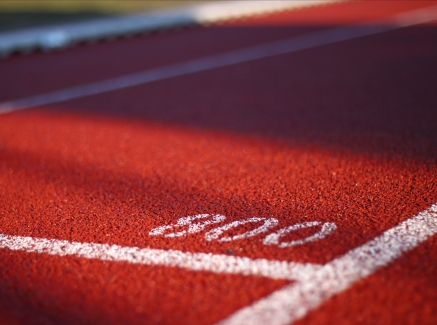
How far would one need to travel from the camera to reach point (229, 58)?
741 centimetres

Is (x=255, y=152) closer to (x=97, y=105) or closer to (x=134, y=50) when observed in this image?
(x=97, y=105)

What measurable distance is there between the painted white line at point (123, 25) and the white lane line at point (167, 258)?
7219mm

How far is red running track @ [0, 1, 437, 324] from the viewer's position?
201 cm

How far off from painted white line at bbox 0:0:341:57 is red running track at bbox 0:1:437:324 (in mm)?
2857

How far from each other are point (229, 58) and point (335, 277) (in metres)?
5.70

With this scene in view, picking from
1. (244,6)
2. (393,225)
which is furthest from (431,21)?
(393,225)

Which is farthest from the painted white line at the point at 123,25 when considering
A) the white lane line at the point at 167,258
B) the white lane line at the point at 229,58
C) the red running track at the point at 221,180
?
the white lane line at the point at 167,258

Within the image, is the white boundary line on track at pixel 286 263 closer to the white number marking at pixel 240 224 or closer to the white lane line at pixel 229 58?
the white number marking at pixel 240 224

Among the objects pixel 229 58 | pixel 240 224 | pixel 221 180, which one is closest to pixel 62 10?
pixel 229 58

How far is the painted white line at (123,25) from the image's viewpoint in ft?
31.0

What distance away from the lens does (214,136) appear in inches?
162

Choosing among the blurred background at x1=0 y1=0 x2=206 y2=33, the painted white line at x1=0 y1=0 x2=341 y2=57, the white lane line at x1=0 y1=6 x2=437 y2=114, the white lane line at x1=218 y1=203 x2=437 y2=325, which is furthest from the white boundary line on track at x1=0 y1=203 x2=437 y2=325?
the blurred background at x1=0 y1=0 x2=206 y2=33

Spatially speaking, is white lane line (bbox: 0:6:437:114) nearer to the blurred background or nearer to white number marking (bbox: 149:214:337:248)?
white number marking (bbox: 149:214:337:248)

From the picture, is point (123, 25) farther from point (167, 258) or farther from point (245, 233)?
point (167, 258)
